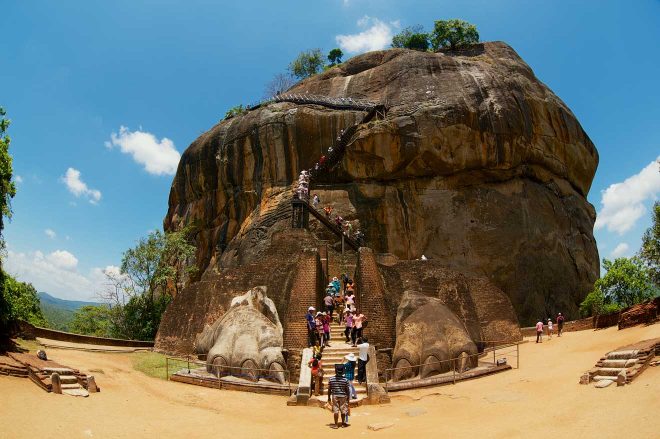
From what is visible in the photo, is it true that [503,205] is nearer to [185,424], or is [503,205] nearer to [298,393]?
[298,393]

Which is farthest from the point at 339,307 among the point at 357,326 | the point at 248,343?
the point at 248,343

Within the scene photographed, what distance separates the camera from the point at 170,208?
42.6m

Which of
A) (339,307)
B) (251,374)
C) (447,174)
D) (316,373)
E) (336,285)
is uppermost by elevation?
(447,174)

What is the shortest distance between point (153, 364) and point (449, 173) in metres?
22.0

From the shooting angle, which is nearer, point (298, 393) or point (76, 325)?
point (298, 393)

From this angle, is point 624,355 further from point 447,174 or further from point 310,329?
point 447,174

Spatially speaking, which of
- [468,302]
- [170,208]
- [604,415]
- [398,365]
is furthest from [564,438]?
[170,208]

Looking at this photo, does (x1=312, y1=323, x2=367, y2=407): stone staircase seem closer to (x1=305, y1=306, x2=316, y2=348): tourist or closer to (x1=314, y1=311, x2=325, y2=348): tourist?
(x1=314, y1=311, x2=325, y2=348): tourist

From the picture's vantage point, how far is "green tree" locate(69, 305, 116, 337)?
3266 cm

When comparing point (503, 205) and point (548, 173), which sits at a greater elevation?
point (548, 173)

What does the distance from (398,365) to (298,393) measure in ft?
11.3

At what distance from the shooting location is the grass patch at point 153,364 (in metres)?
14.7

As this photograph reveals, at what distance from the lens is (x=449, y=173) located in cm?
3269

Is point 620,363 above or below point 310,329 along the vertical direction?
below
